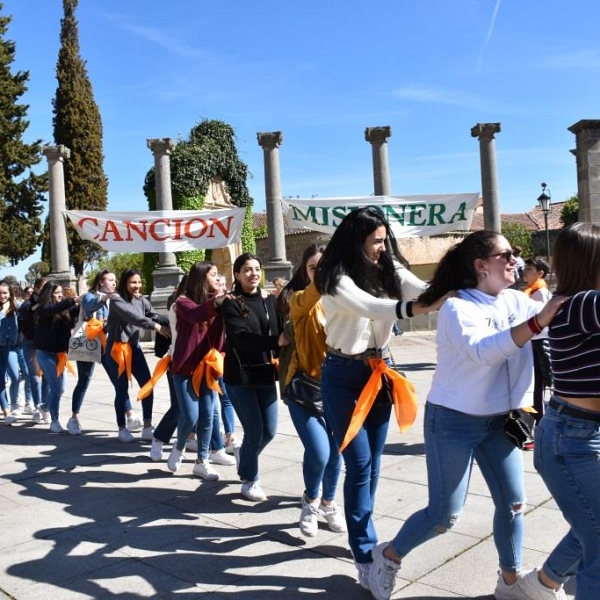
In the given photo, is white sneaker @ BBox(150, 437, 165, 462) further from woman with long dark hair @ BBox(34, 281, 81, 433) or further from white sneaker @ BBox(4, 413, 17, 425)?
white sneaker @ BBox(4, 413, 17, 425)

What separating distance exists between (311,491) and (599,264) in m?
2.43

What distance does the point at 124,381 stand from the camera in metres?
7.28

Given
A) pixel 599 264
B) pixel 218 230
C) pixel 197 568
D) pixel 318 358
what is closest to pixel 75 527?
pixel 197 568

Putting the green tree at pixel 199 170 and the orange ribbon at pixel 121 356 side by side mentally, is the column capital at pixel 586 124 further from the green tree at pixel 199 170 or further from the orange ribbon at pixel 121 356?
the green tree at pixel 199 170

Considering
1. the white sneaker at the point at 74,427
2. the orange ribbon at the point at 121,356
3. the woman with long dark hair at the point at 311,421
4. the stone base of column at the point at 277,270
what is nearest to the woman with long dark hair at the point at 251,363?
the woman with long dark hair at the point at 311,421

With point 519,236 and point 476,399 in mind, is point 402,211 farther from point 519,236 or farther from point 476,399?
point 519,236

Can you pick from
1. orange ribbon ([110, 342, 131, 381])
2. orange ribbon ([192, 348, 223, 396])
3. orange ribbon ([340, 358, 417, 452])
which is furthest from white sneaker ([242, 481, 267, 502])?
orange ribbon ([110, 342, 131, 381])

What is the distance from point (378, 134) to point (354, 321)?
18025 millimetres

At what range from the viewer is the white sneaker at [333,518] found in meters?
4.32

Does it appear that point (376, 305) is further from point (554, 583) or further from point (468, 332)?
Result: point (554, 583)

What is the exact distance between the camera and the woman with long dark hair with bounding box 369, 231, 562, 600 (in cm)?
294

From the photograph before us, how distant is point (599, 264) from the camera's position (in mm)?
2631

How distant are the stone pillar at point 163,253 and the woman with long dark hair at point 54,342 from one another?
34.7 ft

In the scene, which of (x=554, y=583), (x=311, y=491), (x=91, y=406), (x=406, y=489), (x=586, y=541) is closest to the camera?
(x=586, y=541)
